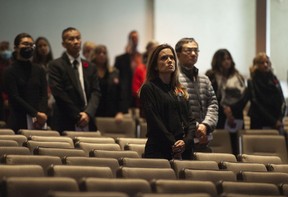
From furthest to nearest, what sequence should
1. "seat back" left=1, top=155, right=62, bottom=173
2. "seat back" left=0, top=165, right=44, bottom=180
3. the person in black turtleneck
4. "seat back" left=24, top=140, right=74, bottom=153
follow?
the person in black turtleneck, "seat back" left=24, top=140, right=74, bottom=153, "seat back" left=1, top=155, right=62, bottom=173, "seat back" left=0, top=165, right=44, bottom=180

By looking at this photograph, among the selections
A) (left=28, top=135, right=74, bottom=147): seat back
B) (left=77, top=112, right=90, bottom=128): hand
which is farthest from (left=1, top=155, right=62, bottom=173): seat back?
(left=77, top=112, right=90, bottom=128): hand

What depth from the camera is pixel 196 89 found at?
7746 mm

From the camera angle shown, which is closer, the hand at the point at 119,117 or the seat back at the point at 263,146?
the seat back at the point at 263,146

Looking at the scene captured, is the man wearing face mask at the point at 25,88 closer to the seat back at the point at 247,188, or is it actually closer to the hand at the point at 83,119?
the hand at the point at 83,119

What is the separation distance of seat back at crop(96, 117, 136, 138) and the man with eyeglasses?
168 centimetres

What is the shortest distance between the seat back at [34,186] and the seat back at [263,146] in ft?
13.3

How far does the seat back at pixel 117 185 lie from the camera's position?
4984 millimetres

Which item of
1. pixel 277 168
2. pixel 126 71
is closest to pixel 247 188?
pixel 277 168

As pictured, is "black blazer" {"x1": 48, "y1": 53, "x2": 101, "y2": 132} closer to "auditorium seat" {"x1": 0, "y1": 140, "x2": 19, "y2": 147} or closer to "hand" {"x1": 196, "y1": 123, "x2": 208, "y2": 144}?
"hand" {"x1": 196, "y1": 123, "x2": 208, "y2": 144}

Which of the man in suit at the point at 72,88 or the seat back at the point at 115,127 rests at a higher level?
the man in suit at the point at 72,88

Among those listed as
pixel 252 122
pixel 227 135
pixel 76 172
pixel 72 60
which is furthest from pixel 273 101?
pixel 76 172

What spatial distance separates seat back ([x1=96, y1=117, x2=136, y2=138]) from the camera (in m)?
9.25

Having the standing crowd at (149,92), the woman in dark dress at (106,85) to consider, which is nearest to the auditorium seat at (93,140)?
the standing crowd at (149,92)

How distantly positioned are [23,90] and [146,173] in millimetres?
3113
